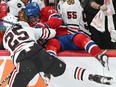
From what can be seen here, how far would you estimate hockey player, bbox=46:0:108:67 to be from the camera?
3.90 metres

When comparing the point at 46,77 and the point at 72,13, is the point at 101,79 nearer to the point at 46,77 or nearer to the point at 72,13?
the point at 46,77

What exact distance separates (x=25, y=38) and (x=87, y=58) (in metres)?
0.67

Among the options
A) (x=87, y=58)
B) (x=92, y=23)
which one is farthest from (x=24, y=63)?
(x=92, y=23)

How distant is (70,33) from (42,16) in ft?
1.16

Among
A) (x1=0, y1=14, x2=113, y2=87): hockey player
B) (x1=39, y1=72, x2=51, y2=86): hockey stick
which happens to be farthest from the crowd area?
(x1=39, y1=72, x2=51, y2=86): hockey stick

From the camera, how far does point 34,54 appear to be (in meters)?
3.57

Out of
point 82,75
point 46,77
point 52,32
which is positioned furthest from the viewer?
point 52,32

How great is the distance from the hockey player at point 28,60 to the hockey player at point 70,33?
275 mm

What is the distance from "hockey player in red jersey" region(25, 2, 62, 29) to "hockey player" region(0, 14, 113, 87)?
376 millimetres

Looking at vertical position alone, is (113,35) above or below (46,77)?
above

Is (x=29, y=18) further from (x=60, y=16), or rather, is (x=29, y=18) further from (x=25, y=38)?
(x=25, y=38)

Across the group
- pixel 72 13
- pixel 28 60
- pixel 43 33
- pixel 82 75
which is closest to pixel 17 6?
pixel 72 13

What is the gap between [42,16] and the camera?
423 cm

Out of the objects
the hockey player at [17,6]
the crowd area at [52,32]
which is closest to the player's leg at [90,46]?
the crowd area at [52,32]
